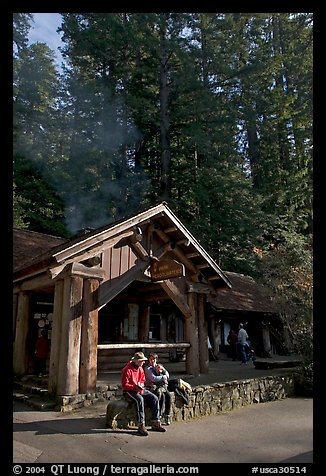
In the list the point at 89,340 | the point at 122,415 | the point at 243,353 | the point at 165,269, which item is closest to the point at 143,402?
the point at 122,415

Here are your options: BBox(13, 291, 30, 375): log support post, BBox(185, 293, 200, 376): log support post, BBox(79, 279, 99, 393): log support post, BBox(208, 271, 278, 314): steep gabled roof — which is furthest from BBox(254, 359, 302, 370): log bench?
BBox(13, 291, 30, 375): log support post

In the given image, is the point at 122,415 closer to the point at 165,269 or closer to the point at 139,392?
the point at 139,392

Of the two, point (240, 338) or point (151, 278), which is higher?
point (151, 278)

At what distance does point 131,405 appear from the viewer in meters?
7.92

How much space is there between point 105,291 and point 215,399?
3.56m

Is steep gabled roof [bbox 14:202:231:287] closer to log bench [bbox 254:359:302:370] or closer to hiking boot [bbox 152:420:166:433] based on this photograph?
log bench [bbox 254:359:302:370]

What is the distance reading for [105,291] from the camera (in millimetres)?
10469

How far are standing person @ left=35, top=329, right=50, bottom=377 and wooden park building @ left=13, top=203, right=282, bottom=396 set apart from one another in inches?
8.6

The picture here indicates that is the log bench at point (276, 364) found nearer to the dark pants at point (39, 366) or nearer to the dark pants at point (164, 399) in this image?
the dark pants at point (164, 399)

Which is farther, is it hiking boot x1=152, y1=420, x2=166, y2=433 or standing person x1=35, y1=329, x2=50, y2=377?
standing person x1=35, y1=329, x2=50, y2=377

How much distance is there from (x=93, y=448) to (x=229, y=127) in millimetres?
27086

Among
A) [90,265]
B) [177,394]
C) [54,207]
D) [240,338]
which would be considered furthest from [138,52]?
[177,394]

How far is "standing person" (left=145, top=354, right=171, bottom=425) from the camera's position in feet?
27.5
